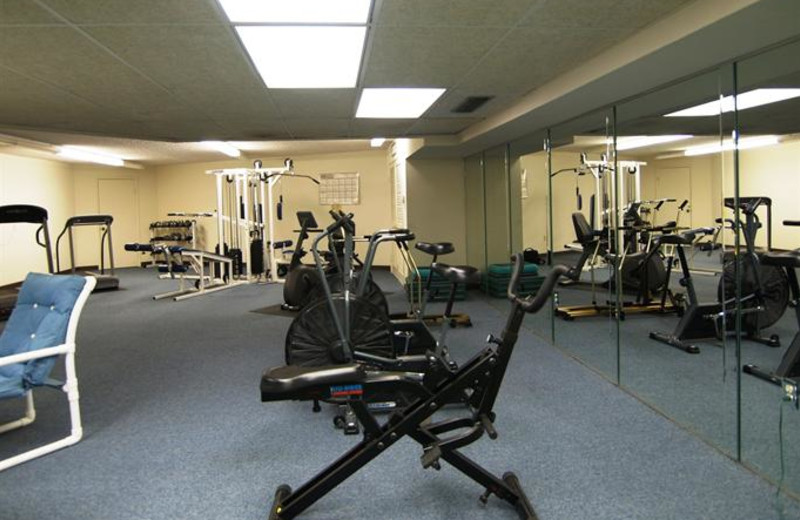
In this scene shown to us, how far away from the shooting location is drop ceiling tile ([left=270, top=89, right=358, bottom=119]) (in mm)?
4105

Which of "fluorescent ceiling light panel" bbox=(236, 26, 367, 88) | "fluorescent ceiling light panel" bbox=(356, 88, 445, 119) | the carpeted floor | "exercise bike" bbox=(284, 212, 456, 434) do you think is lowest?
the carpeted floor

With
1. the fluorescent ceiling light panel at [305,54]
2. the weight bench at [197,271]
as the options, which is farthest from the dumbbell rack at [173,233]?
the fluorescent ceiling light panel at [305,54]

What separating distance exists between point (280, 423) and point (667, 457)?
208 cm

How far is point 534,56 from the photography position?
3211 mm

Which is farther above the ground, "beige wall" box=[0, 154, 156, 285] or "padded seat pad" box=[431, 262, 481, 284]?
"beige wall" box=[0, 154, 156, 285]

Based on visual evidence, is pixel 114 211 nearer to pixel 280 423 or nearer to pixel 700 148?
pixel 280 423

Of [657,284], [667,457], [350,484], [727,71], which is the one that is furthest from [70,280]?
[657,284]

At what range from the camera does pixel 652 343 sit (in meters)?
4.00

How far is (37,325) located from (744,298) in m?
3.99

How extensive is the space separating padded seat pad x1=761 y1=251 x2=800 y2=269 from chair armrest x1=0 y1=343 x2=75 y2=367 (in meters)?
3.64

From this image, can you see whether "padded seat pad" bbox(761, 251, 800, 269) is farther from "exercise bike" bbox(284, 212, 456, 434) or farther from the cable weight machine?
the cable weight machine

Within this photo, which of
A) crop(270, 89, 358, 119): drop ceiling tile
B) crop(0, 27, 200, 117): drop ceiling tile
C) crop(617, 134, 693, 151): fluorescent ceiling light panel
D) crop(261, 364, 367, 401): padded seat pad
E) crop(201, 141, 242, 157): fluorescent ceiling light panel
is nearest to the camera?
crop(261, 364, 367, 401): padded seat pad

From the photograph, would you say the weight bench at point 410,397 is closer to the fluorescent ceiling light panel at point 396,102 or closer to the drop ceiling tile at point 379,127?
the fluorescent ceiling light panel at point 396,102

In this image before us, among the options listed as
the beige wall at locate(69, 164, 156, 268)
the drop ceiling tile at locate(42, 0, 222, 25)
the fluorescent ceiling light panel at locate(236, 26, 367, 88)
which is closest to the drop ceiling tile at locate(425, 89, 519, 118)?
the fluorescent ceiling light panel at locate(236, 26, 367, 88)
